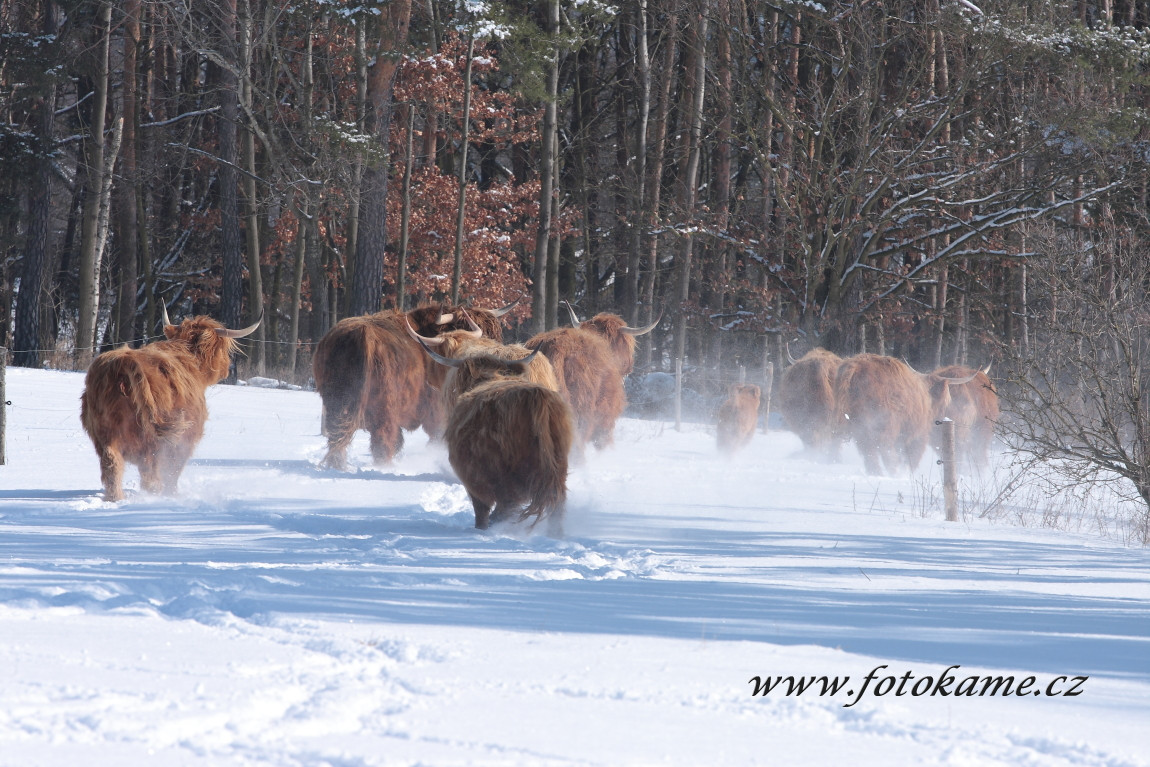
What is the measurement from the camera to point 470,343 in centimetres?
704

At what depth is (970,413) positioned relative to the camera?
1321 cm

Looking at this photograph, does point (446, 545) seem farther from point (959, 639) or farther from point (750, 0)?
point (750, 0)

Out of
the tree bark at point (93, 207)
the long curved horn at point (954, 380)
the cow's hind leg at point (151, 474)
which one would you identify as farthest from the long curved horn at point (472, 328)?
the tree bark at point (93, 207)

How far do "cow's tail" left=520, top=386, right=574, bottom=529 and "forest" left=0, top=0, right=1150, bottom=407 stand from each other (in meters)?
6.54

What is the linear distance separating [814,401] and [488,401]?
712 cm

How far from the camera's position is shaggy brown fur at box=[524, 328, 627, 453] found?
9.39 metres

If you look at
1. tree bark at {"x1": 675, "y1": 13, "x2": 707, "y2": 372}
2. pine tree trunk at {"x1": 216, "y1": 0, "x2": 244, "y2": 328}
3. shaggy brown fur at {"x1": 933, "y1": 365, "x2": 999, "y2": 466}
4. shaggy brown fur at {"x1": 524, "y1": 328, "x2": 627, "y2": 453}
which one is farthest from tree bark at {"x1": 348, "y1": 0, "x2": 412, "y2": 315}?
shaggy brown fur at {"x1": 933, "y1": 365, "x2": 999, "y2": 466}

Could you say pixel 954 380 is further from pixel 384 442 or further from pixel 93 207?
pixel 93 207

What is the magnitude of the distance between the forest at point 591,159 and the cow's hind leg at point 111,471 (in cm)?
854

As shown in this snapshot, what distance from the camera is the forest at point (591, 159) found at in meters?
17.4

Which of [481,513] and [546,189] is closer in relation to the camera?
[481,513]

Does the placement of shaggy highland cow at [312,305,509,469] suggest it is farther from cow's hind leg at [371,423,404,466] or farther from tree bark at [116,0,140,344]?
tree bark at [116,0,140,344]

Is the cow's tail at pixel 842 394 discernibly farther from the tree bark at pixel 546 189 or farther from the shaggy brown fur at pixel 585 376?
the tree bark at pixel 546 189

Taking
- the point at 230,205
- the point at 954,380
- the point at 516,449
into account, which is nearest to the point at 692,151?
the point at 230,205
